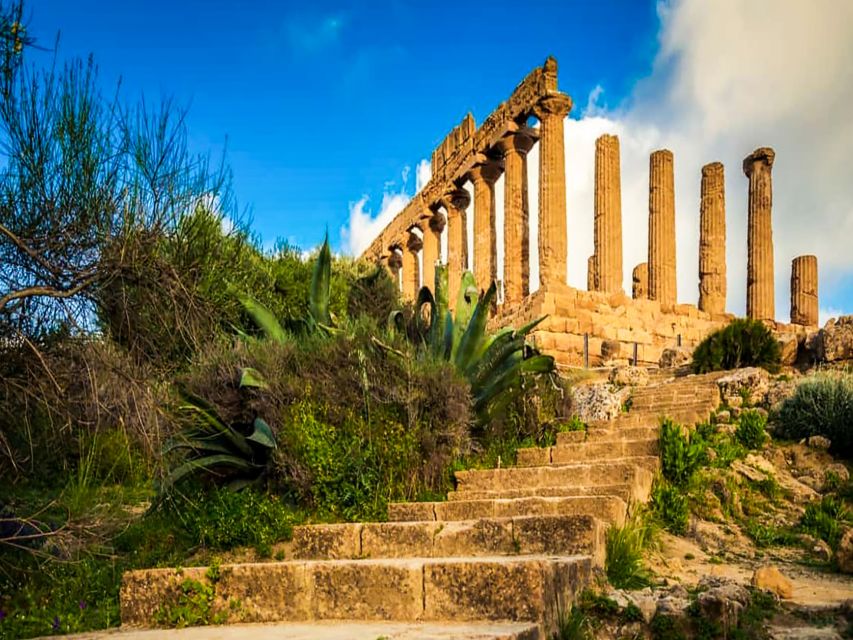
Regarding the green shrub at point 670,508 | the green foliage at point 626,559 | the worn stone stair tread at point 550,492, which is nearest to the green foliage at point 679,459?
the green shrub at point 670,508

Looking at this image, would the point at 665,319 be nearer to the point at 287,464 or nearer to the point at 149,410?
the point at 287,464

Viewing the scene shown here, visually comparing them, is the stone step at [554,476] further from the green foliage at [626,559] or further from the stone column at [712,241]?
the stone column at [712,241]

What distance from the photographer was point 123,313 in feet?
20.7

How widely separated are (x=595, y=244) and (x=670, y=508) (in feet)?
61.9

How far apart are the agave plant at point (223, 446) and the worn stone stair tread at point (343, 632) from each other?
8.65 ft

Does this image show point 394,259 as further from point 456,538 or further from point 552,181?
point 456,538

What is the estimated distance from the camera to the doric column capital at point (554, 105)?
23.9 metres

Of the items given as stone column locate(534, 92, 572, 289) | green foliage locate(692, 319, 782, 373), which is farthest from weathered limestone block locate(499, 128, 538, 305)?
green foliage locate(692, 319, 782, 373)

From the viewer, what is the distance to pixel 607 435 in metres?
9.34

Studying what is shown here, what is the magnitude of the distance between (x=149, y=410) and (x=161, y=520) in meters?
1.57

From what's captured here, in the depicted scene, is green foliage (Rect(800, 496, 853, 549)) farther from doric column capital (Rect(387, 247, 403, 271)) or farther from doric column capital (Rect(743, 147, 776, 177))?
doric column capital (Rect(387, 247, 403, 271))

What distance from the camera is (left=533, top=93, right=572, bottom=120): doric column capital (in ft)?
78.3

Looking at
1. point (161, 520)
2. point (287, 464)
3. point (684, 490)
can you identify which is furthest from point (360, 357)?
point (684, 490)

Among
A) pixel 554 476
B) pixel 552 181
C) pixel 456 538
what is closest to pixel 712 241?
pixel 552 181
